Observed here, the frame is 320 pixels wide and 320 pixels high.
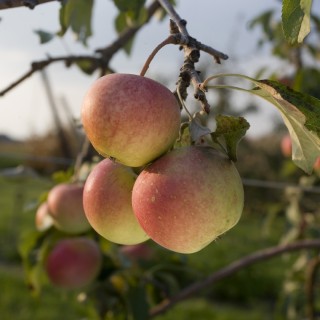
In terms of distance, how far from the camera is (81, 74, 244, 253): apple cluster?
1.57ft

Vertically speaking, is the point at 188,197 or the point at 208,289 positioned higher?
the point at 188,197

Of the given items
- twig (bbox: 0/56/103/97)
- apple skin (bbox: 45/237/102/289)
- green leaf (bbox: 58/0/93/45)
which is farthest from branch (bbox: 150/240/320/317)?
green leaf (bbox: 58/0/93/45)

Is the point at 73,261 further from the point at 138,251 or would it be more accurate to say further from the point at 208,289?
the point at 208,289

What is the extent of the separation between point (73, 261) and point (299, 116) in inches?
30.9

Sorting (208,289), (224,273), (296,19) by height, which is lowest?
(208,289)

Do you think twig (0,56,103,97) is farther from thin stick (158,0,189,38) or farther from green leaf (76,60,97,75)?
thin stick (158,0,189,38)

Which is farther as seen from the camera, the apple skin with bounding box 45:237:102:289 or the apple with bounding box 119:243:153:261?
the apple with bounding box 119:243:153:261

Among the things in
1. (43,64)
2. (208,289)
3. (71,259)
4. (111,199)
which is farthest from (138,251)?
(208,289)

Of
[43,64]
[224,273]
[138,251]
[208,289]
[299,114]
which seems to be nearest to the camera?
[299,114]

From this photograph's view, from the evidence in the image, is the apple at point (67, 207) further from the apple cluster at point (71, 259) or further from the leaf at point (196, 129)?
the leaf at point (196, 129)

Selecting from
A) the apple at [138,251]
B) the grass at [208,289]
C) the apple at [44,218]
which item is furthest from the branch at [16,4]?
the apple at [138,251]

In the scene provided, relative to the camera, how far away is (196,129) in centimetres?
50

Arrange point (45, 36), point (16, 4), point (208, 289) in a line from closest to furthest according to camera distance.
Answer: point (16, 4)
point (45, 36)
point (208, 289)

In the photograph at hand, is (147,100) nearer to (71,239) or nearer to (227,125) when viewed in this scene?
(227,125)
